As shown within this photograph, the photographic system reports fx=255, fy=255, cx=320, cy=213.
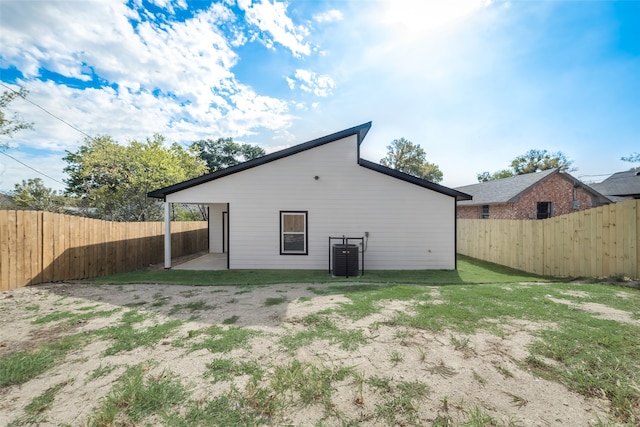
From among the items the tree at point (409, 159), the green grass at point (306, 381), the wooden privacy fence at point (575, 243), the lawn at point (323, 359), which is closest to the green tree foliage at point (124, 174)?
the lawn at point (323, 359)

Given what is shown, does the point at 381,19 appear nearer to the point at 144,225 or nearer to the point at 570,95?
the point at 570,95

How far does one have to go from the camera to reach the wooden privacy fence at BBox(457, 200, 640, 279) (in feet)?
21.1

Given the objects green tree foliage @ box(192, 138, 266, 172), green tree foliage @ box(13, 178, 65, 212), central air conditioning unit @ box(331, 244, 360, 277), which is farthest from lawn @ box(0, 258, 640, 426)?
green tree foliage @ box(192, 138, 266, 172)

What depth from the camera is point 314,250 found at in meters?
8.98

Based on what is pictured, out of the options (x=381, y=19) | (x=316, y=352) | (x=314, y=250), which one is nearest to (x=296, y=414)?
(x=316, y=352)

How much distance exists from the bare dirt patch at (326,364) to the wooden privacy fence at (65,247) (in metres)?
1.52

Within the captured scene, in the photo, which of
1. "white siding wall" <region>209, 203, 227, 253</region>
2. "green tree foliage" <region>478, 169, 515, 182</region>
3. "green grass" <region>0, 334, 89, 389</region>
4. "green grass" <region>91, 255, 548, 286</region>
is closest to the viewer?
"green grass" <region>0, 334, 89, 389</region>

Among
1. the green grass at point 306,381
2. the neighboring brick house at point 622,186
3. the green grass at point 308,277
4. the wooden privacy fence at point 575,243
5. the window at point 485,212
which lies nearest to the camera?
the green grass at point 306,381

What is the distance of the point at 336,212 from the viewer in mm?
8977

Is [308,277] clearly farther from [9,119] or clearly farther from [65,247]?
[9,119]

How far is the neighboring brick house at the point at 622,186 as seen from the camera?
2180 centimetres

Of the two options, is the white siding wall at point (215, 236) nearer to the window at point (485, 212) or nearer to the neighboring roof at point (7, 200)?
the neighboring roof at point (7, 200)

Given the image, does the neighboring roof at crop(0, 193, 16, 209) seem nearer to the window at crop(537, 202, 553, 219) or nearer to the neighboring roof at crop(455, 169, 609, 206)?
the neighboring roof at crop(455, 169, 609, 206)

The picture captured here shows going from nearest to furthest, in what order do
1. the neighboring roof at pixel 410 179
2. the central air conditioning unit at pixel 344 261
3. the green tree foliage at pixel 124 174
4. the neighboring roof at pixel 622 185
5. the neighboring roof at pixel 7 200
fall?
the central air conditioning unit at pixel 344 261
the neighboring roof at pixel 410 179
the green tree foliage at pixel 124 174
the neighboring roof at pixel 7 200
the neighboring roof at pixel 622 185
